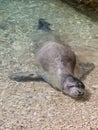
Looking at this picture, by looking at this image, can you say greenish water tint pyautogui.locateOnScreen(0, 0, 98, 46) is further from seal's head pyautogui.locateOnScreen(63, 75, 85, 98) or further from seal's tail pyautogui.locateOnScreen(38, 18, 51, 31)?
seal's head pyautogui.locateOnScreen(63, 75, 85, 98)

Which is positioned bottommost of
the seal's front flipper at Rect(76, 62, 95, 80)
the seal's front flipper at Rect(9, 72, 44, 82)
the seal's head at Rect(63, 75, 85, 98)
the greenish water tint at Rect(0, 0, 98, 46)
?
the greenish water tint at Rect(0, 0, 98, 46)

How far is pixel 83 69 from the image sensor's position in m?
4.61

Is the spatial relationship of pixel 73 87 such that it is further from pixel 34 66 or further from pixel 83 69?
pixel 34 66

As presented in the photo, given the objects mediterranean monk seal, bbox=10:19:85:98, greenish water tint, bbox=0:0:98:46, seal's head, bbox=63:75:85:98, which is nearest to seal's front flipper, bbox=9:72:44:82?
mediterranean monk seal, bbox=10:19:85:98

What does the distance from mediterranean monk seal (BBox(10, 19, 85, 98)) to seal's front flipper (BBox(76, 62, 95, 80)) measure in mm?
101

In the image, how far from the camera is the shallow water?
3.63 m

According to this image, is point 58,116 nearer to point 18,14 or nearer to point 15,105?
point 15,105

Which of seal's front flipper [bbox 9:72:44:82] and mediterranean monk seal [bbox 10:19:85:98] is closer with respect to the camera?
mediterranean monk seal [bbox 10:19:85:98]

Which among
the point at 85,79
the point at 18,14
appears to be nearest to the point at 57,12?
the point at 18,14

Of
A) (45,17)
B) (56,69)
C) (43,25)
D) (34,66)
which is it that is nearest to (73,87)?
(56,69)

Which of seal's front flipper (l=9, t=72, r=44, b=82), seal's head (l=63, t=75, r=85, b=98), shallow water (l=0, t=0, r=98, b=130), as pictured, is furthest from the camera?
seal's front flipper (l=9, t=72, r=44, b=82)

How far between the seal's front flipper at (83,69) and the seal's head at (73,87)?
1.42 feet

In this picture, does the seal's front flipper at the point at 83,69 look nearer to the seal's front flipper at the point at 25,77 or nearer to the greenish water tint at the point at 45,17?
the seal's front flipper at the point at 25,77

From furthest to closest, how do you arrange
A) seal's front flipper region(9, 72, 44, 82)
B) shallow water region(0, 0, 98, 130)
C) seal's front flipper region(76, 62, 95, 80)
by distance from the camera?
1. seal's front flipper region(76, 62, 95, 80)
2. seal's front flipper region(9, 72, 44, 82)
3. shallow water region(0, 0, 98, 130)
